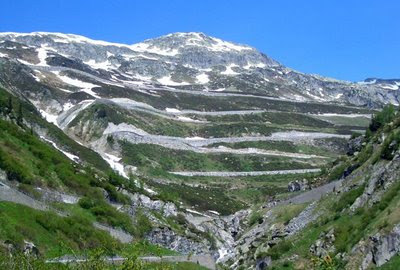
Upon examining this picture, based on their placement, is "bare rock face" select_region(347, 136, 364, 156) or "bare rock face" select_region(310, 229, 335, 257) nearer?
"bare rock face" select_region(310, 229, 335, 257)

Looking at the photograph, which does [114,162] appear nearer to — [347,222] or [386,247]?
[347,222]

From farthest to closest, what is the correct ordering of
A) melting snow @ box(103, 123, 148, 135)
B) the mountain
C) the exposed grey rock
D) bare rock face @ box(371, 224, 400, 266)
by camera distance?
melting snow @ box(103, 123, 148, 135) < the mountain < the exposed grey rock < bare rock face @ box(371, 224, 400, 266)

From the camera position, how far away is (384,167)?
43875mm

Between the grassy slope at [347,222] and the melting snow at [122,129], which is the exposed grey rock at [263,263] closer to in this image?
the grassy slope at [347,222]

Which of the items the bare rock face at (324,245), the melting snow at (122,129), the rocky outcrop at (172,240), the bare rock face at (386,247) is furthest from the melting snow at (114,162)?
the bare rock face at (386,247)

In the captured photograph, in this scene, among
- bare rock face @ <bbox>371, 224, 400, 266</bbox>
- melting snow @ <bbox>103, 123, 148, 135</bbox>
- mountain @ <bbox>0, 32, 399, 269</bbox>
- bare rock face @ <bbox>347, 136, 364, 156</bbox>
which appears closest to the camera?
bare rock face @ <bbox>371, 224, 400, 266</bbox>

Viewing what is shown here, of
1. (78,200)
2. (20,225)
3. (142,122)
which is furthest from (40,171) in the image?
(142,122)

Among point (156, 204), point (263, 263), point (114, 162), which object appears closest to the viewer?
point (263, 263)

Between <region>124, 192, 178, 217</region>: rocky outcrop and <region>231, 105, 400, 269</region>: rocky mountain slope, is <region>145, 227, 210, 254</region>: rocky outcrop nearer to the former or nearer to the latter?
<region>231, 105, 400, 269</region>: rocky mountain slope

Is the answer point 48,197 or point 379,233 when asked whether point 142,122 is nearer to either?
point 48,197

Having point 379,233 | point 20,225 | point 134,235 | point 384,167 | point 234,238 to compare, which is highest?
point 384,167

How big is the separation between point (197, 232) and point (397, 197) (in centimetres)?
4087

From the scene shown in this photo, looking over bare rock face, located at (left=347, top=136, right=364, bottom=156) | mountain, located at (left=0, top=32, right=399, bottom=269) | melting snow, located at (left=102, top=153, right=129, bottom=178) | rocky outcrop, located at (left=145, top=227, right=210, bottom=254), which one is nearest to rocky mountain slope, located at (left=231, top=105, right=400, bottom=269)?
mountain, located at (left=0, top=32, right=399, bottom=269)

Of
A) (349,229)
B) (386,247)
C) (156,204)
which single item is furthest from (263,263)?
(156,204)
